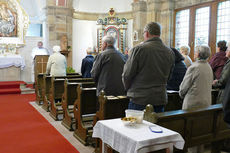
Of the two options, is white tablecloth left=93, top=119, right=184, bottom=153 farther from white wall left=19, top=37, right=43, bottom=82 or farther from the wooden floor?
white wall left=19, top=37, right=43, bottom=82

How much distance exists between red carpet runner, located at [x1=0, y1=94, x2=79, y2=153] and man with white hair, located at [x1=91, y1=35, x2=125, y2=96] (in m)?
1.15

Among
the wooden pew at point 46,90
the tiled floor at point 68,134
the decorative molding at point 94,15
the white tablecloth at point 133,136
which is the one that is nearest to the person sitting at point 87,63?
the wooden pew at point 46,90

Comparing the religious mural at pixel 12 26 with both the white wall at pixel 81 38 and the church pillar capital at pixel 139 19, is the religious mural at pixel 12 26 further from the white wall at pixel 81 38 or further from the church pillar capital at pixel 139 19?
the church pillar capital at pixel 139 19

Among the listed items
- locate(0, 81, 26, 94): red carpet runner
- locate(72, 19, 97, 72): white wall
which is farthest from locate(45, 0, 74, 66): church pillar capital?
locate(0, 81, 26, 94): red carpet runner

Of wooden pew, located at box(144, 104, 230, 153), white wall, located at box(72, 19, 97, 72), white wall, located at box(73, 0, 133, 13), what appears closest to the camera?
wooden pew, located at box(144, 104, 230, 153)

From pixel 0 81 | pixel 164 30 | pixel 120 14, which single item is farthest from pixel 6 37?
pixel 164 30

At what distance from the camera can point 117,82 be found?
3834 mm

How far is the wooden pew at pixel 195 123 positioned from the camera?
94.0 inches

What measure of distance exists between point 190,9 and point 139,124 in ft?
29.8

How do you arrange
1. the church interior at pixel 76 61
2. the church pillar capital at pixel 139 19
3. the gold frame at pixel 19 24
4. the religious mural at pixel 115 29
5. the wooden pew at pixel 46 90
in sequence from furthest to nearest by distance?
the religious mural at pixel 115 29, the church pillar capital at pixel 139 19, the gold frame at pixel 19 24, the wooden pew at pixel 46 90, the church interior at pixel 76 61

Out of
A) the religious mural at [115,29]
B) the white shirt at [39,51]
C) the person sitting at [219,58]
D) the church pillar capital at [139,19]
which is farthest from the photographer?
the religious mural at [115,29]

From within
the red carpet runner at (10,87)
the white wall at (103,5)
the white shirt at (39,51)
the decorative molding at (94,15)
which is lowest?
the red carpet runner at (10,87)

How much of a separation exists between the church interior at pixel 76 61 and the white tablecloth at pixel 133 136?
27mm

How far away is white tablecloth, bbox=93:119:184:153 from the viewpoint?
1796 millimetres
